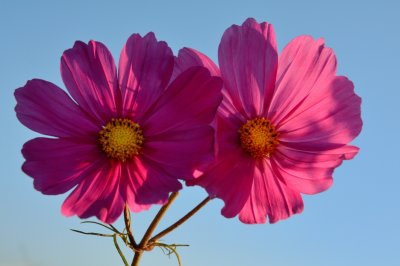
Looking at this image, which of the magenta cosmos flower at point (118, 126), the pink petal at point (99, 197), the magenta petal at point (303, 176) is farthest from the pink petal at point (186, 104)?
the magenta petal at point (303, 176)

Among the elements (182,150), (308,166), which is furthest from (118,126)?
(308,166)

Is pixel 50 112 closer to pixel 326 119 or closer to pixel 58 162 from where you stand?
pixel 58 162

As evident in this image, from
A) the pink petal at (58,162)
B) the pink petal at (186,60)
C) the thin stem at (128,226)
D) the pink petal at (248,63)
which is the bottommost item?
the thin stem at (128,226)

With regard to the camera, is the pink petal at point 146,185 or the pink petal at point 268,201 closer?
the pink petal at point 146,185

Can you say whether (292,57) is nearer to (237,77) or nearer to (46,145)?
(237,77)

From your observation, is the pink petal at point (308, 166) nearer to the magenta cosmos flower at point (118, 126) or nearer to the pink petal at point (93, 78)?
the magenta cosmos flower at point (118, 126)

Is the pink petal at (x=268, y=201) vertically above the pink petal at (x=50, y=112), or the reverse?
the pink petal at (x=50, y=112)

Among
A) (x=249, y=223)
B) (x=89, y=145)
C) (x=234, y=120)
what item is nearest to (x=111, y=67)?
(x=89, y=145)

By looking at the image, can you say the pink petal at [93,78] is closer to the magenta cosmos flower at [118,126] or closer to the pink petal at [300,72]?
the magenta cosmos flower at [118,126]
